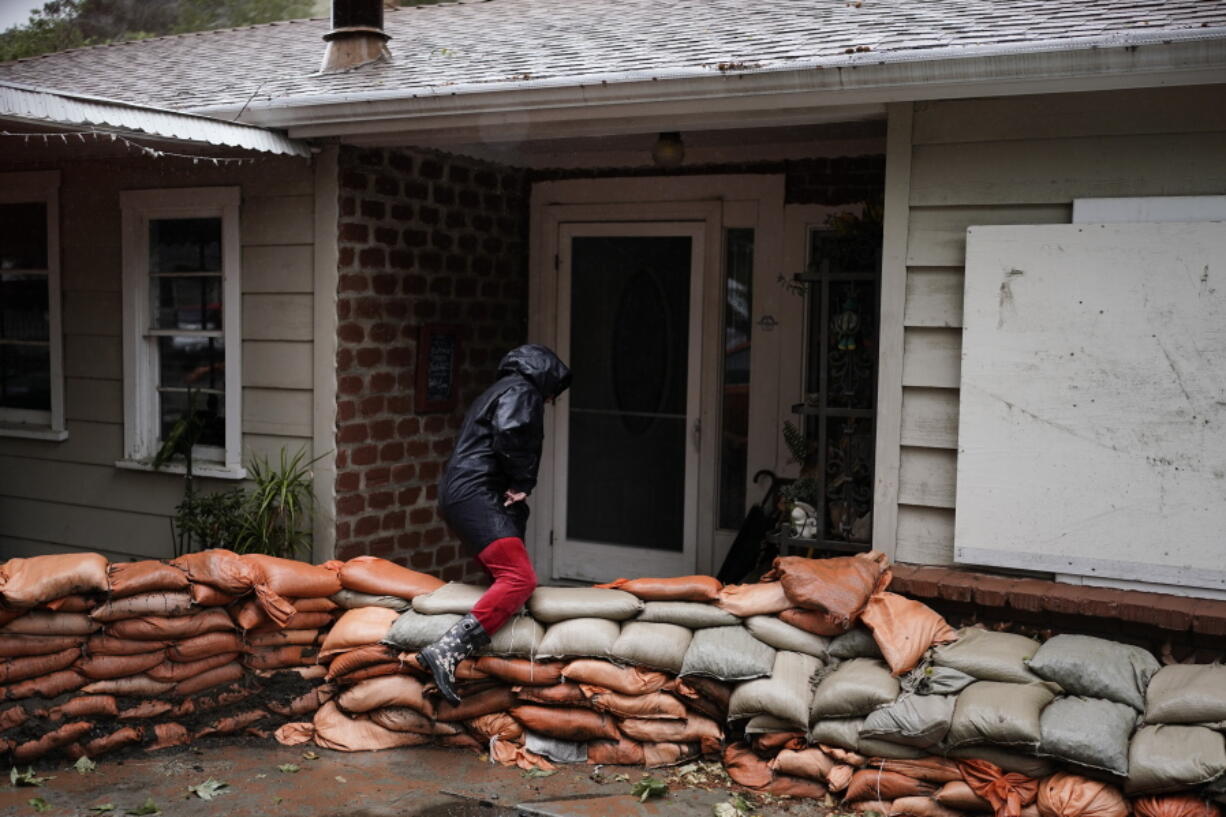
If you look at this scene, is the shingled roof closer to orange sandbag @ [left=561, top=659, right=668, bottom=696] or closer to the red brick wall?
Answer: the red brick wall

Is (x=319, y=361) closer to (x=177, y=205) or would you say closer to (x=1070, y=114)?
(x=177, y=205)

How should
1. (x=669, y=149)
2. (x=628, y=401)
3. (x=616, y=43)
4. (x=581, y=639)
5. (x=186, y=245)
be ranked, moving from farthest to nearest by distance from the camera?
(x=628, y=401) < (x=186, y=245) < (x=669, y=149) < (x=616, y=43) < (x=581, y=639)

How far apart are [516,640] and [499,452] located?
0.84 metres

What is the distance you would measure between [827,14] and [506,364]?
2528 millimetres

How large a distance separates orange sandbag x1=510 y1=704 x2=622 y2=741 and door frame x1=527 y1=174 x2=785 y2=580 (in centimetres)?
254

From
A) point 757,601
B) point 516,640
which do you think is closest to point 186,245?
point 516,640

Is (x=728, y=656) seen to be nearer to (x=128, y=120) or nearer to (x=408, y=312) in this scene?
(x=408, y=312)

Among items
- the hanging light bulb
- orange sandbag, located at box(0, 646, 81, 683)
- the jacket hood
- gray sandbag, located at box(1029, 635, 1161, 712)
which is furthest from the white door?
orange sandbag, located at box(0, 646, 81, 683)

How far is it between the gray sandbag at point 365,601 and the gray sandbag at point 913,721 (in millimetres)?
2207

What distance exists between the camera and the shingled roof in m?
4.84

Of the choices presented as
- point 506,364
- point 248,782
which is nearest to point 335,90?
point 506,364

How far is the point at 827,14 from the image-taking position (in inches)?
241

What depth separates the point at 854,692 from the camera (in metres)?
4.62

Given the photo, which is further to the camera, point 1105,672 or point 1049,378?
point 1049,378
